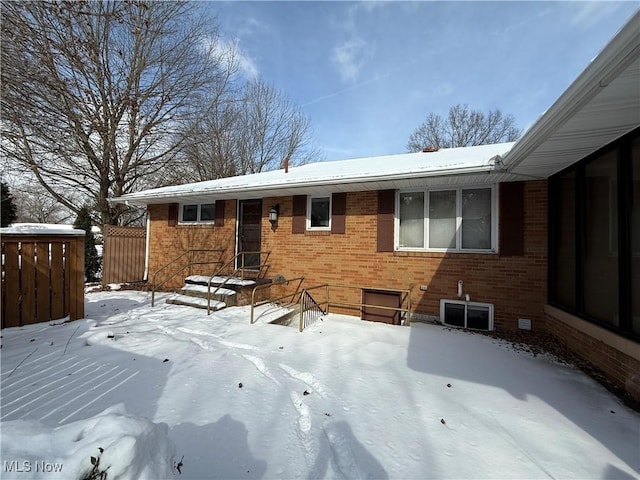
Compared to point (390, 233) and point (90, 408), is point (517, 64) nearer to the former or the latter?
point (390, 233)

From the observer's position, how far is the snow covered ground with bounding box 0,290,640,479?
1.79 m

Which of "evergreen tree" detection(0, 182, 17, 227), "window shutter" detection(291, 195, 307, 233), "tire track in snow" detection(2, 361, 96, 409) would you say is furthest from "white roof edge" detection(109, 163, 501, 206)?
"evergreen tree" detection(0, 182, 17, 227)

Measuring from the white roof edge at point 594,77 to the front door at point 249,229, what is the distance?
6.78 meters

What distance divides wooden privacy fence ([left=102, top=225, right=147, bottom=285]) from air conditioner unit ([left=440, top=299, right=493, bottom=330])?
10.5 meters

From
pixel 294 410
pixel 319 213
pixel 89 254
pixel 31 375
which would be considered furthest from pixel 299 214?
pixel 89 254

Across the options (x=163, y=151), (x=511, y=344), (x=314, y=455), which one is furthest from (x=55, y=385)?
(x=163, y=151)

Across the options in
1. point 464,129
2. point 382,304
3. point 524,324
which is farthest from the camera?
point 464,129

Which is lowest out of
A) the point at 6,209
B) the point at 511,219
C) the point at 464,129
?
the point at 511,219

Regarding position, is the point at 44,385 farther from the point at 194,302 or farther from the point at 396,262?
the point at 396,262

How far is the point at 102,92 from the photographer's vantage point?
11.7 m

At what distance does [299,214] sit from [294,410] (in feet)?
17.8

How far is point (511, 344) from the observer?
5.02 meters

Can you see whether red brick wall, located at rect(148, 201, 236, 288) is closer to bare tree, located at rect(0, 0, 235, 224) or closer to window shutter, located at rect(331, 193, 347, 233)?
window shutter, located at rect(331, 193, 347, 233)

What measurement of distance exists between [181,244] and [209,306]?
404 centimetres
